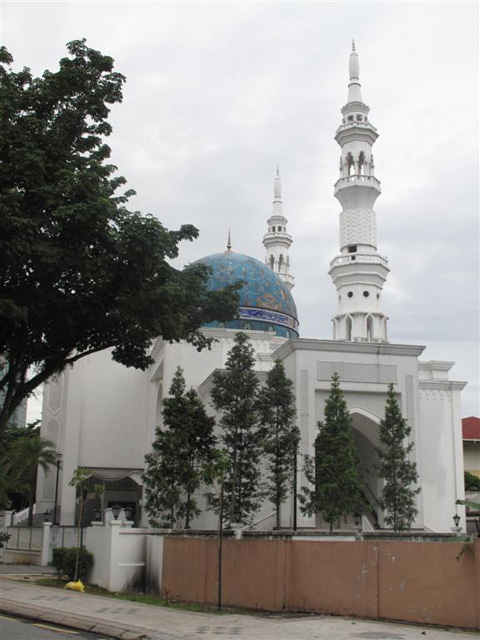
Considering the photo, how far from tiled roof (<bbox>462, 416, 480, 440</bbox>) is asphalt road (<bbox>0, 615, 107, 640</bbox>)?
114 feet

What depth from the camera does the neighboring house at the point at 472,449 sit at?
4183 centimetres

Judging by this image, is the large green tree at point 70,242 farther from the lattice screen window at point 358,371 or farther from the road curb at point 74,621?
the lattice screen window at point 358,371

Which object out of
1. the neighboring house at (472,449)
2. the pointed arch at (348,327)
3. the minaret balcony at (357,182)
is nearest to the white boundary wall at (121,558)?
the pointed arch at (348,327)

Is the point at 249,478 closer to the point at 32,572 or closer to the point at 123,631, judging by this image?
the point at 32,572

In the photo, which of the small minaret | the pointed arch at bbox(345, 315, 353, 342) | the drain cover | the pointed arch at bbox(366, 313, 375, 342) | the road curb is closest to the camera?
the drain cover

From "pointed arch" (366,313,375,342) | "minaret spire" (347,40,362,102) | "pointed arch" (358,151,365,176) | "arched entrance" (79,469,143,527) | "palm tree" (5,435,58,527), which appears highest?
"minaret spire" (347,40,362,102)

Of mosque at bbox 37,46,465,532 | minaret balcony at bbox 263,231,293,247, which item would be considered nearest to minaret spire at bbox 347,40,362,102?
mosque at bbox 37,46,465,532

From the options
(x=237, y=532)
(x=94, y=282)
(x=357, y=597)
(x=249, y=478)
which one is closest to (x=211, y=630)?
(x=357, y=597)

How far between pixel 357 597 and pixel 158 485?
12059 mm

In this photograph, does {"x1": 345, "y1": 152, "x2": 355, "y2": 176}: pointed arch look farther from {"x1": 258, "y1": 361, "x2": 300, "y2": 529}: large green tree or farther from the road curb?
the road curb

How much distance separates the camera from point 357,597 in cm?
1081

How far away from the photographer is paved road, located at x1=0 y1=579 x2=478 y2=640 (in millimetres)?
9133

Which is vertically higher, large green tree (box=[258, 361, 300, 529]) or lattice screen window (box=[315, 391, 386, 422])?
lattice screen window (box=[315, 391, 386, 422])

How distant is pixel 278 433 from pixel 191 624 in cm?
1245
